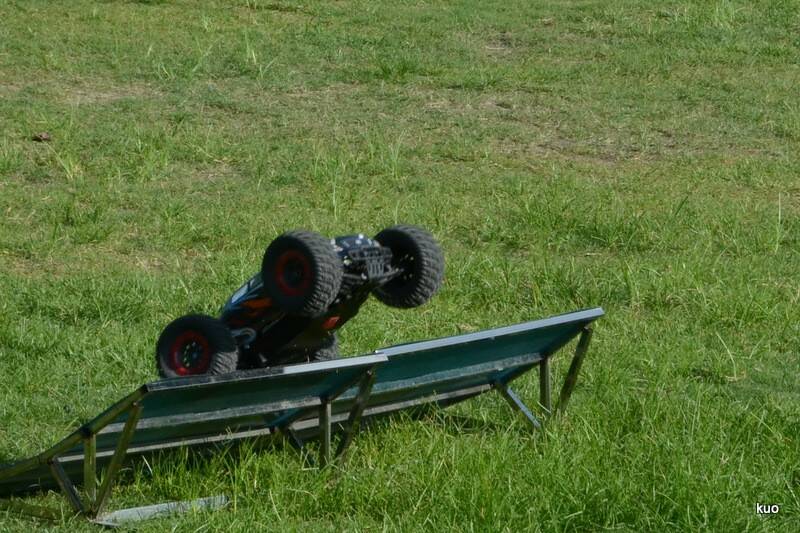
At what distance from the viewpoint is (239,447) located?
204 inches

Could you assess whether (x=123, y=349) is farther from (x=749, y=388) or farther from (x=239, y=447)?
(x=749, y=388)

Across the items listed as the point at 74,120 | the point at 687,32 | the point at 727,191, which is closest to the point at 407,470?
the point at 727,191

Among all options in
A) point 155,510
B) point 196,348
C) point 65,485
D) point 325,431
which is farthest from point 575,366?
point 65,485

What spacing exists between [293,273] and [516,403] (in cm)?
135

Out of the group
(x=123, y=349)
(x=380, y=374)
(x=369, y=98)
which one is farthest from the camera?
(x=369, y=98)

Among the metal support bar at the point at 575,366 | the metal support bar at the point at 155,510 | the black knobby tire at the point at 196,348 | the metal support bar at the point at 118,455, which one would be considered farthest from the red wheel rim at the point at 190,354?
the metal support bar at the point at 575,366

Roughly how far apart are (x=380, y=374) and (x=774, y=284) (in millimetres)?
3456

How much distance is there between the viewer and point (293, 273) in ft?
15.5

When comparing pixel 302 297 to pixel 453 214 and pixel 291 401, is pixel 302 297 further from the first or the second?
pixel 453 214

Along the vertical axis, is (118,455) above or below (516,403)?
above

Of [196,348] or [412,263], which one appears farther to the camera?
[196,348]

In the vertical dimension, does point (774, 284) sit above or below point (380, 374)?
below

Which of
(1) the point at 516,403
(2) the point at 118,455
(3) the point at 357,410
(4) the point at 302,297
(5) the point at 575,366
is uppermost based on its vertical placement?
(4) the point at 302,297

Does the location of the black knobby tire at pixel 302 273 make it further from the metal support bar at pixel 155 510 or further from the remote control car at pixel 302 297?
the metal support bar at pixel 155 510
